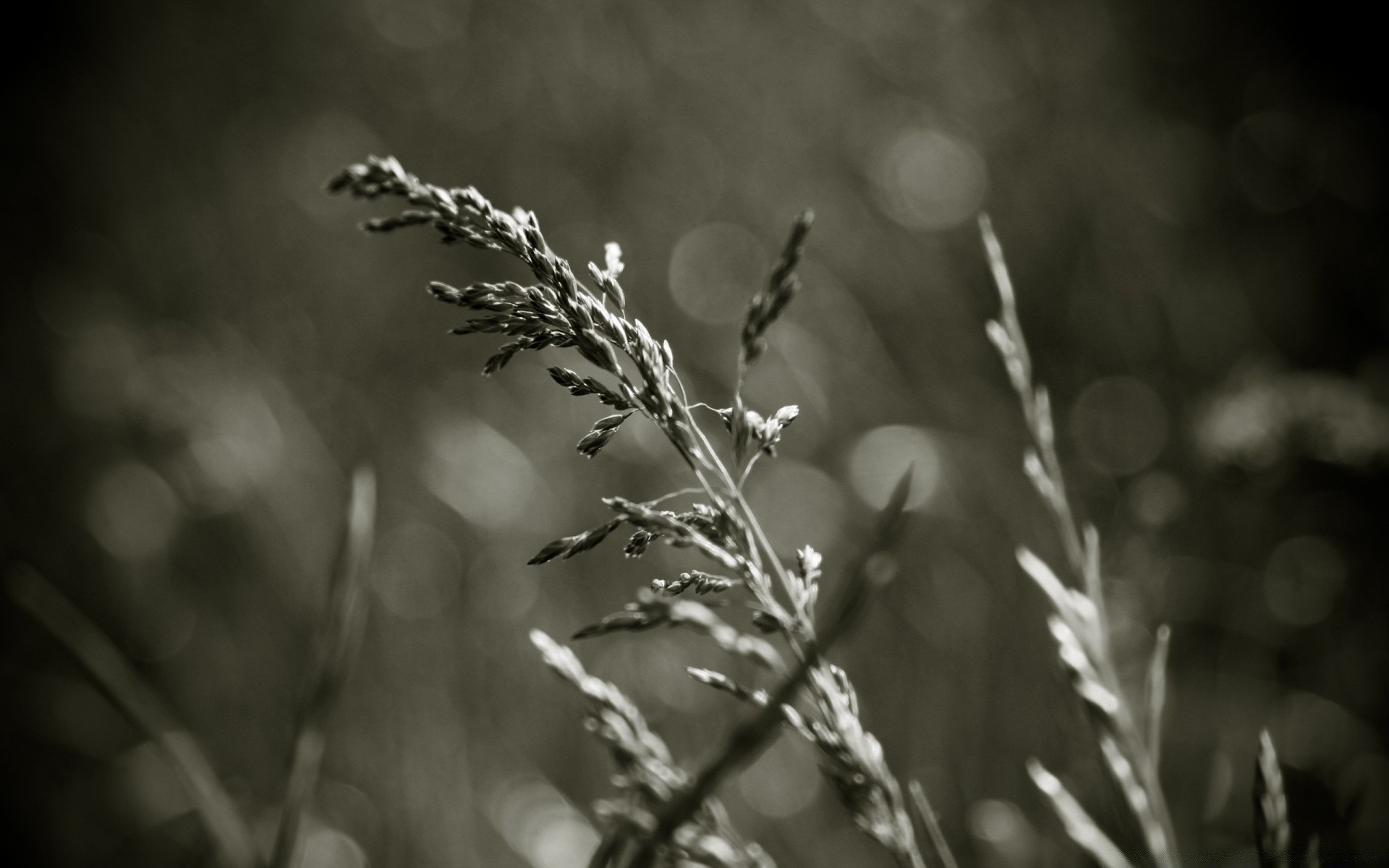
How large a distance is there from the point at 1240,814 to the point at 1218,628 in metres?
0.25

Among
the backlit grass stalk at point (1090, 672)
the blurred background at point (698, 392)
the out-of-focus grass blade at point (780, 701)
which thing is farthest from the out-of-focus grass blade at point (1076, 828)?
the blurred background at point (698, 392)

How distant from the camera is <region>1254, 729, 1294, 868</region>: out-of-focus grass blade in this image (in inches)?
14.3

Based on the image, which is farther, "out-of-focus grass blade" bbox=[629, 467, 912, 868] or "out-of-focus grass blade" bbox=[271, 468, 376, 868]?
"out-of-focus grass blade" bbox=[271, 468, 376, 868]

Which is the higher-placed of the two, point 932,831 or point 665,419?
point 665,419

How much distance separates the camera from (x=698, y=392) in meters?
1.40

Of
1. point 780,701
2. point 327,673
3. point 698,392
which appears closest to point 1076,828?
point 780,701

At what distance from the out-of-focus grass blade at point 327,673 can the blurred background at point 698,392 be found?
0.36 m

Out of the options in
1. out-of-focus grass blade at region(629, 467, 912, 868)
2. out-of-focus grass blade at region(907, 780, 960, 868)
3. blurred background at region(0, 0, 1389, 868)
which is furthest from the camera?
blurred background at region(0, 0, 1389, 868)

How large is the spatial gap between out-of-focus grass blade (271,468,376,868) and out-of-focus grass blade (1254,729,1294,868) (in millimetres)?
464

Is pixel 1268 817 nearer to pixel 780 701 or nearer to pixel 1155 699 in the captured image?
pixel 1155 699

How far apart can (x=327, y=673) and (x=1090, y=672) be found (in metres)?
0.42

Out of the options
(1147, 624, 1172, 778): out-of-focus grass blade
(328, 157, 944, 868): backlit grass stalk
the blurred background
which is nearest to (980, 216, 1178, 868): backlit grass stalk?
(1147, 624, 1172, 778): out-of-focus grass blade

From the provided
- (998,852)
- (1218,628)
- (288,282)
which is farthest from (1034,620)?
(288,282)

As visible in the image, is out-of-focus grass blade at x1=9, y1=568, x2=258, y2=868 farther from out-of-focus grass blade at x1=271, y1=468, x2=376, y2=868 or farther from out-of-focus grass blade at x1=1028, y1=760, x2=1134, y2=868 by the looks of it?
out-of-focus grass blade at x1=1028, y1=760, x2=1134, y2=868
